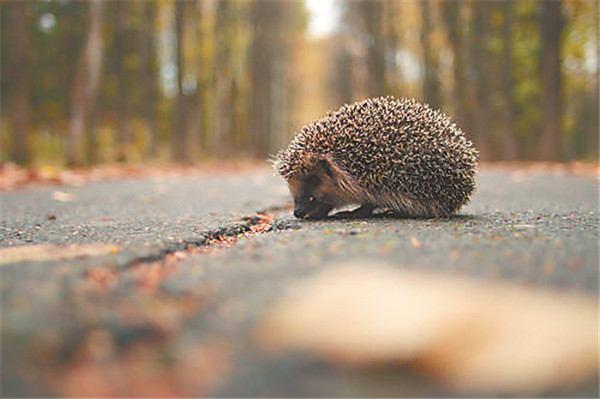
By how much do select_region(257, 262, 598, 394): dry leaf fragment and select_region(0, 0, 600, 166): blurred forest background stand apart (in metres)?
11.0

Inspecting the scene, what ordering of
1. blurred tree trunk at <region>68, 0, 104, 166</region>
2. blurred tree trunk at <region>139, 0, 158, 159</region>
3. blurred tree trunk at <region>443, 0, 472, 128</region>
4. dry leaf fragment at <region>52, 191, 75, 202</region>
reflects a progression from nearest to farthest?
dry leaf fragment at <region>52, 191, 75, 202</region>
blurred tree trunk at <region>68, 0, 104, 166</region>
blurred tree trunk at <region>443, 0, 472, 128</region>
blurred tree trunk at <region>139, 0, 158, 159</region>

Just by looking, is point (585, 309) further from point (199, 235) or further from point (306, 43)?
point (306, 43)

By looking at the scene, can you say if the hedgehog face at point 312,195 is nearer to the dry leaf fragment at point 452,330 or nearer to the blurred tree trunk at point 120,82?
the dry leaf fragment at point 452,330

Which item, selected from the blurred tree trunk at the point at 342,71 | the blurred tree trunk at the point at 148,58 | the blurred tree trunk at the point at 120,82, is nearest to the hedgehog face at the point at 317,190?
the blurred tree trunk at the point at 120,82

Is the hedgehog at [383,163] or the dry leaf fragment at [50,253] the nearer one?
the dry leaf fragment at [50,253]

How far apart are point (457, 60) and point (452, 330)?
22.1 meters

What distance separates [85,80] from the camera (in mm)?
12898

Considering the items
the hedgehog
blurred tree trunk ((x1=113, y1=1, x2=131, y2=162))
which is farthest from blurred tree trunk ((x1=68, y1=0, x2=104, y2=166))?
the hedgehog

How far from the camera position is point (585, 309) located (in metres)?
1.67

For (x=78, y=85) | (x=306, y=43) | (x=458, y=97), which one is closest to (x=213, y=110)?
(x=306, y=43)

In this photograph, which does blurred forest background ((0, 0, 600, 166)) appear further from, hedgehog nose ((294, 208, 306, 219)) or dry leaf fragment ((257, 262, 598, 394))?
dry leaf fragment ((257, 262, 598, 394))

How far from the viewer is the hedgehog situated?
169 inches

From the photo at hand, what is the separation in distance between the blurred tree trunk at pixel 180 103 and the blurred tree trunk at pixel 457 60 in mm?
11643

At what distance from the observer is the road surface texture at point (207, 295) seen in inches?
53.2
